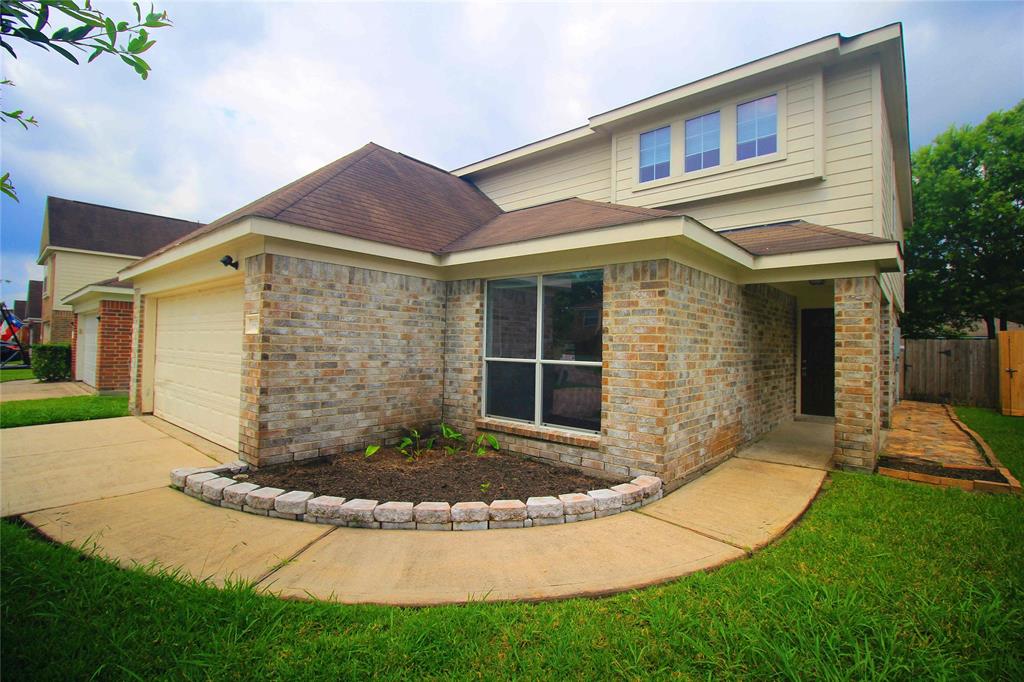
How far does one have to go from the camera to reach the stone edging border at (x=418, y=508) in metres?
3.91

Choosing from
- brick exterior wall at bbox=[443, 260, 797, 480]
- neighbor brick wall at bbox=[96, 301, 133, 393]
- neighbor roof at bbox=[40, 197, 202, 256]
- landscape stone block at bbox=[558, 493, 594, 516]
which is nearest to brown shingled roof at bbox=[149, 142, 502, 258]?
brick exterior wall at bbox=[443, 260, 797, 480]

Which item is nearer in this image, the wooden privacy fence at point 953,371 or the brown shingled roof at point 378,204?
the brown shingled roof at point 378,204

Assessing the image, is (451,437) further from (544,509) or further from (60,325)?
(60,325)

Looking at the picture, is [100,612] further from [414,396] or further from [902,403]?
[902,403]

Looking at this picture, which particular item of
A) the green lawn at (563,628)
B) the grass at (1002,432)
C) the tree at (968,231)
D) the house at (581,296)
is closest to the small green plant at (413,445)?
the house at (581,296)

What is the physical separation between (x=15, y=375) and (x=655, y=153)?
2491 centimetres

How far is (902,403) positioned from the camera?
12.8m

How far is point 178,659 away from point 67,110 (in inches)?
141

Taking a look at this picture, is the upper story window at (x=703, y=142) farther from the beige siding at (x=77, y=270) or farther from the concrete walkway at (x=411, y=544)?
the beige siding at (x=77, y=270)

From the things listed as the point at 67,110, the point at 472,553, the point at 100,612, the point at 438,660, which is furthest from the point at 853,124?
the point at 100,612

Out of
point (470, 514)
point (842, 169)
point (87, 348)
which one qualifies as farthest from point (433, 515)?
point (87, 348)

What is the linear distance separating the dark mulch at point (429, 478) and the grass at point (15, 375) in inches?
722

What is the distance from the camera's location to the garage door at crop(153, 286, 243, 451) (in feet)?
20.6

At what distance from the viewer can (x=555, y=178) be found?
11062 millimetres
